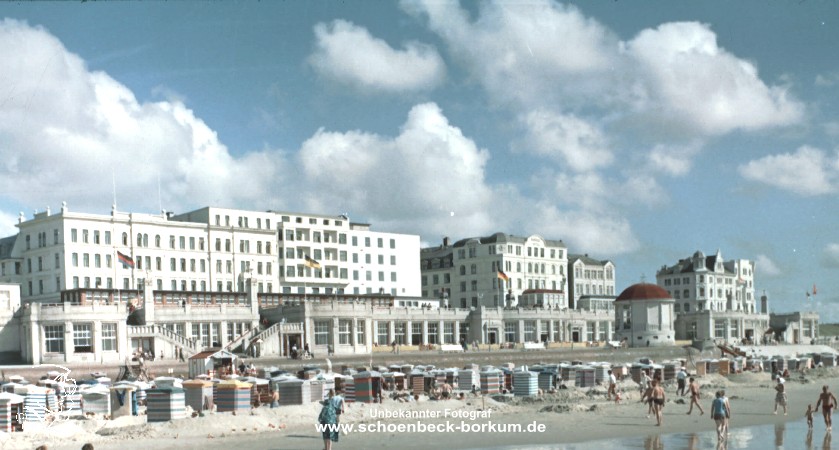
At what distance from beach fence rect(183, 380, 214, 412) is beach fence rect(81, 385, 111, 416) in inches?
152

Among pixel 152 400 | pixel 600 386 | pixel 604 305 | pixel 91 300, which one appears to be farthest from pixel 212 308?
pixel 604 305

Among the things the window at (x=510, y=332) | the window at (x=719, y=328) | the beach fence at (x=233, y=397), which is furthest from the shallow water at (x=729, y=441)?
the window at (x=719, y=328)

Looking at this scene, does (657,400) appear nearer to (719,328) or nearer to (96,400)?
(96,400)

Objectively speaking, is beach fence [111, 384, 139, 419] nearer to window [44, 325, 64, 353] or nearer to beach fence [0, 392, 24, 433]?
beach fence [0, 392, 24, 433]

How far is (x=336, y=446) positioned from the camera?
104 ft

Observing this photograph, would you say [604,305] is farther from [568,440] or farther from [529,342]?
[568,440]

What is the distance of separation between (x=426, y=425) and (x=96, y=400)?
14.9 metres

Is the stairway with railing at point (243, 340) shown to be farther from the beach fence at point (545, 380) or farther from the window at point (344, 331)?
the beach fence at point (545, 380)

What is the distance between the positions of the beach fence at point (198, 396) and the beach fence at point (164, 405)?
412 centimetres

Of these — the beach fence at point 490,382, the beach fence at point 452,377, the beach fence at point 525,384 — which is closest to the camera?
the beach fence at point 525,384

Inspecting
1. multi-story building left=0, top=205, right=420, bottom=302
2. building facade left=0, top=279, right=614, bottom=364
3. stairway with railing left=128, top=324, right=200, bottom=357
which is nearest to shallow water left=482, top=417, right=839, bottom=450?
stairway with railing left=128, top=324, right=200, bottom=357

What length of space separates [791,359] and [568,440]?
57347 mm

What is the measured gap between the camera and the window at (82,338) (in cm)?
6462

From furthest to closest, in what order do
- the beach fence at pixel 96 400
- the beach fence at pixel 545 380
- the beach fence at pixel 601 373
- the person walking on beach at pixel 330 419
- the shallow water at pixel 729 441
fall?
1. the beach fence at pixel 601 373
2. the beach fence at pixel 545 380
3. the beach fence at pixel 96 400
4. the shallow water at pixel 729 441
5. the person walking on beach at pixel 330 419
